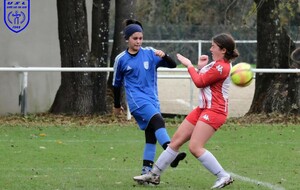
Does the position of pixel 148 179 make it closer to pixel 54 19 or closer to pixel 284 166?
pixel 284 166

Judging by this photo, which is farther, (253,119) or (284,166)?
(253,119)

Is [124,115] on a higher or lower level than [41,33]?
lower

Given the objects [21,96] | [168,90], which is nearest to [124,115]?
[21,96]

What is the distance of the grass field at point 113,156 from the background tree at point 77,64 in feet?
2.16

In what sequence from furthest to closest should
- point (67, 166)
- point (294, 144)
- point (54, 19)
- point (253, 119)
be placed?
point (54, 19)
point (253, 119)
point (294, 144)
point (67, 166)

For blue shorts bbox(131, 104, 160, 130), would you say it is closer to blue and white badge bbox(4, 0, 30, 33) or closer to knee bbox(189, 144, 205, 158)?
knee bbox(189, 144, 205, 158)

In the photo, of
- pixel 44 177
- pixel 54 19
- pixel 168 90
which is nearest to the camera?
pixel 44 177

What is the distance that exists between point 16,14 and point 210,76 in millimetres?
11432

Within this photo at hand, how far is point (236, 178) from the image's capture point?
35.6 ft

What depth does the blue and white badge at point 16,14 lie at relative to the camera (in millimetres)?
20141

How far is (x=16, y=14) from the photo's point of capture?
20328mm

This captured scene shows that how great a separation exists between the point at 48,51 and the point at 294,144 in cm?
792

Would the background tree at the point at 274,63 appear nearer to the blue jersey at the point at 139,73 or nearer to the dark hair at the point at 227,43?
the blue jersey at the point at 139,73

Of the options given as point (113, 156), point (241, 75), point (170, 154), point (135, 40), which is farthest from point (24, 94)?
point (241, 75)
